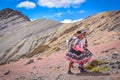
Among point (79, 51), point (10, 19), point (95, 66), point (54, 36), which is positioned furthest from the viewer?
point (10, 19)

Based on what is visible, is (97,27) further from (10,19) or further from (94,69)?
(10,19)

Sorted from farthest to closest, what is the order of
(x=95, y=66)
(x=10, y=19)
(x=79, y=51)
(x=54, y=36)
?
(x=10, y=19) → (x=54, y=36) → (x=95, y=66) → (x=79, y=51)

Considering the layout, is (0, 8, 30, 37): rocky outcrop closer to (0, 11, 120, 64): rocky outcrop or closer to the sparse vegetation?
(0, 11, 120, 64): rocky outcrop

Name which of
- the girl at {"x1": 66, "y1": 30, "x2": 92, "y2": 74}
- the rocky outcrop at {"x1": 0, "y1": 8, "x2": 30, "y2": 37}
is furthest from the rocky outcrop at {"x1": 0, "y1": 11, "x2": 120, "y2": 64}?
the rocky outcrop at {"x1": 0, "y1": 8, "x2": 30, "y2": 37}

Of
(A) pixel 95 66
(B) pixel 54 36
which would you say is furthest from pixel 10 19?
(A) pixel 95 66

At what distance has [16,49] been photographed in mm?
65312

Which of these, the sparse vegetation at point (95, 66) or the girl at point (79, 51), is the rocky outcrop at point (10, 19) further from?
the girl at point (79, 51)

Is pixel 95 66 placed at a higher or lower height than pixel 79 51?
lower

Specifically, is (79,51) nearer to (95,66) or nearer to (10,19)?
(95,66)

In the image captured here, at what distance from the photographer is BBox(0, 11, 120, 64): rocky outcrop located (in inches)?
1300

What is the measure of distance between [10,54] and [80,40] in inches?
2087

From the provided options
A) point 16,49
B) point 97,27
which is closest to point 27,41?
point 16,49

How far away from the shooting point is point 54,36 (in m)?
58.8

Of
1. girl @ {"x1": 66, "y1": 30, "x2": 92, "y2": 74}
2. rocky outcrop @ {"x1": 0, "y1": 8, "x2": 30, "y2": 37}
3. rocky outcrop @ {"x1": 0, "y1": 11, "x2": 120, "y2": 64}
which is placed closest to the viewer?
girl @ {"x1": 66, "y1": 30, "x2": 92, "y2": 74}
